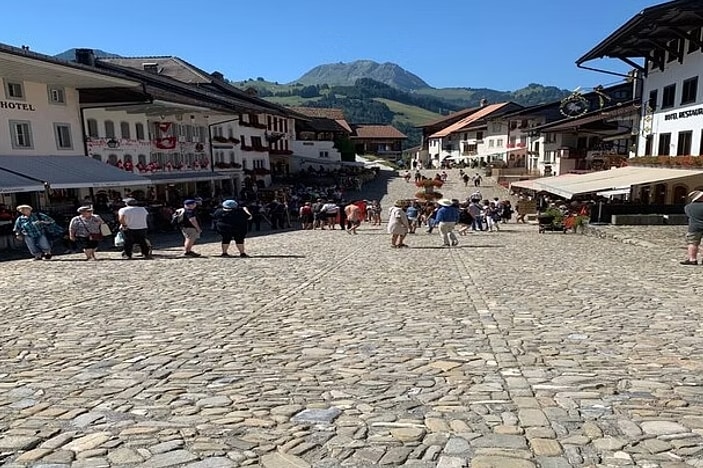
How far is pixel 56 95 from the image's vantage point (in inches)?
1058

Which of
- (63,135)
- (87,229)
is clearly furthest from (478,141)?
(87,229)

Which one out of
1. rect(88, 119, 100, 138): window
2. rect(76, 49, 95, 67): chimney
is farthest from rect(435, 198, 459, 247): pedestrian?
rect(76, 49, 95, 67): chimney

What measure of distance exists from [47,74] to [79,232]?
13.7m

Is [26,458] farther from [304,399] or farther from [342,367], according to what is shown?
[342,367]

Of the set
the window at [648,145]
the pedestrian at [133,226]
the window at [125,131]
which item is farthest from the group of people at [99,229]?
the window at [648,145]

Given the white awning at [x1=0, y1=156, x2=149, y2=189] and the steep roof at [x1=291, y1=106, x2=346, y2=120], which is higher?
the steep roof at [x1=291, y1=106, x2=346, y2=120]

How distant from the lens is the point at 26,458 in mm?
3650

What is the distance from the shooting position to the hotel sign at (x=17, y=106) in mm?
23589

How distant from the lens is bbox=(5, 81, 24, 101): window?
2389 centimetres

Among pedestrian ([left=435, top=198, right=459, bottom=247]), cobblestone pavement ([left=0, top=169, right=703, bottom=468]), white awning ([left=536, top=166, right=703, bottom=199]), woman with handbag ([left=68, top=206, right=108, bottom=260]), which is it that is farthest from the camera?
white awning ([left=536, top=166, right=703, bottom=199])

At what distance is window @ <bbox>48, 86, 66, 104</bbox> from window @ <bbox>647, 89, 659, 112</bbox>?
101 ft

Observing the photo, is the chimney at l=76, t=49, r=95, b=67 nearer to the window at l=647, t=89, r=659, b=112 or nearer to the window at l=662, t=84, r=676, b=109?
the window at l=647, t=89, r=659, b=112

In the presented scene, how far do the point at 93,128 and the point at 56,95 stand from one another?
2716mm

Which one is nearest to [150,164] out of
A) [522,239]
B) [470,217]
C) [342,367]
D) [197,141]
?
[197,141]
